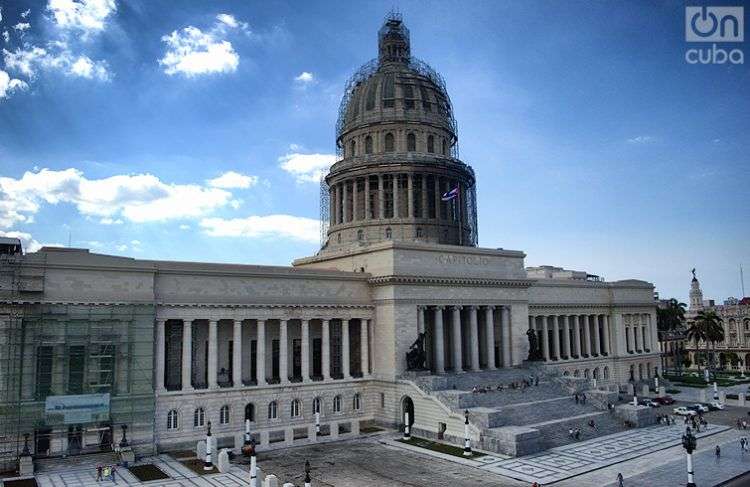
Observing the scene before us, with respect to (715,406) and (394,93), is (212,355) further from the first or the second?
(715,406)

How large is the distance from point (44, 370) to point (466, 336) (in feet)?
140

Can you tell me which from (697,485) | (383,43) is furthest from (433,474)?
(383,43)

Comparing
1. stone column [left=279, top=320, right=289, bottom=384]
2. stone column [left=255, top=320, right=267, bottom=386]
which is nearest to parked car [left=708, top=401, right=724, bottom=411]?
stone column [left=279, top=320, right=289, bottom=384]

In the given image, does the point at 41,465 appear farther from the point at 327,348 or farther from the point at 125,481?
the point at 327,348

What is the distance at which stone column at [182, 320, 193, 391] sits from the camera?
52.2 metres

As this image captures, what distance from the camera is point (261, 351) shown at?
56500 mm

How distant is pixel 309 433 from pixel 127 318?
17712 millimetres

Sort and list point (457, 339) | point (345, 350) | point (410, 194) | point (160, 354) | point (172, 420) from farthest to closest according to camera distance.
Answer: point (410, 194) < point (457, 339) < point (345, 350) < point (160, 354) < point (172, 420)

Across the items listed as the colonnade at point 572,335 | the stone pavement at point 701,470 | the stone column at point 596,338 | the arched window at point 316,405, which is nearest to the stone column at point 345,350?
the arched window at point 316,405

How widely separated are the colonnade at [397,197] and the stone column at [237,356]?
2873cm

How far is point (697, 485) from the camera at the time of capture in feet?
130

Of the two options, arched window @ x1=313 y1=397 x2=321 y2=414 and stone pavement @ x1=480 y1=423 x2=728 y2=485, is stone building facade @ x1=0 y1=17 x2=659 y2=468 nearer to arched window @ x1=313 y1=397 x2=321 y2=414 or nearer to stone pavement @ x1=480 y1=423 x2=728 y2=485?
arched window @ x1=313 y1=397 x2=321 y2=414

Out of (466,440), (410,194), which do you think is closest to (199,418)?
(466,440)

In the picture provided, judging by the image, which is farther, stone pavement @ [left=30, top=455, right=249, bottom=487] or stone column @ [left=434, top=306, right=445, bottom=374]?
stone column @ [left=434, top=306, right=445, bottom=374]
